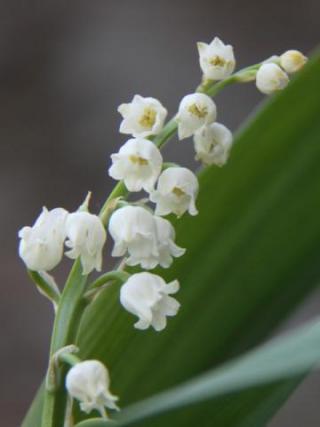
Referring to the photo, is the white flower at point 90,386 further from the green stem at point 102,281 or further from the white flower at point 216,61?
the white flower at point 216,61

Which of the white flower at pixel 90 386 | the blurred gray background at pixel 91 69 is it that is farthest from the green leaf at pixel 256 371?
the blurred gray background at pixel 91 69

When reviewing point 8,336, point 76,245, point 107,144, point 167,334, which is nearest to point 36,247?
point 76,245

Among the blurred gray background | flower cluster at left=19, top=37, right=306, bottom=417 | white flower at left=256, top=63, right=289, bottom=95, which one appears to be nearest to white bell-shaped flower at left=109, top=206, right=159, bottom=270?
flower cluster at left=19, top=37, right=306, bottom=417

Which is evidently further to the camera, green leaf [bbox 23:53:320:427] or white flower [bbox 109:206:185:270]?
green leaf [bbox 23:53:320:427]

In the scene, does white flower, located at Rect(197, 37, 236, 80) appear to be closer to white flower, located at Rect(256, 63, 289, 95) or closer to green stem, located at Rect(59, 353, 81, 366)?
white flower, located at Rect(256, 63, 289, 95)

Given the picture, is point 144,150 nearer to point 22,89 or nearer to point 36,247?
point 36,247

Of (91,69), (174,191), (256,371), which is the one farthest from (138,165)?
(91,69)
